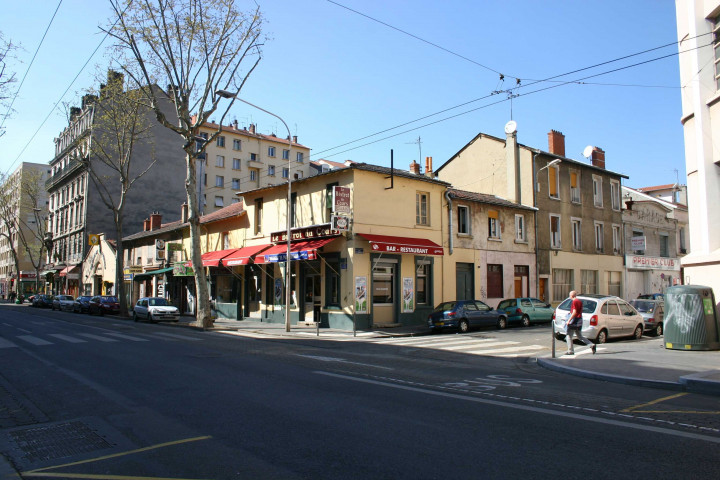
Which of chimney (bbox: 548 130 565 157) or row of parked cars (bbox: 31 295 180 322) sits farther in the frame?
chimney (bbox: 548 130 565 157)

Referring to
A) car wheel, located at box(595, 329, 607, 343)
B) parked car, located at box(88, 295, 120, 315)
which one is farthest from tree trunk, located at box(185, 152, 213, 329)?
car wheel, located at box(595, 329, 607, 343)

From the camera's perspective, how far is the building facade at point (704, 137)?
47.8 feet

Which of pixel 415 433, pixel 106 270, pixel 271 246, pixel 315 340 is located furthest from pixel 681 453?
pixel 106 270

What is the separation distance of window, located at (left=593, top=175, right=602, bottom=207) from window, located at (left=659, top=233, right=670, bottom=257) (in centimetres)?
831

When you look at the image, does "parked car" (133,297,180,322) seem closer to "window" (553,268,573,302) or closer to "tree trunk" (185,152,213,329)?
"tree trunk" (185,152,213,329)

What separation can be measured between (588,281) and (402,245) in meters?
17.5

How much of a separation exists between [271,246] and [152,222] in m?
21.9

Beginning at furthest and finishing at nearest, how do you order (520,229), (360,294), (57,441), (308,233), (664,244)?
(664,244) < (520,229) < (308,233) < (360,294) < (57,441)

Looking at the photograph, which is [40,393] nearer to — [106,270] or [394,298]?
[394,298]

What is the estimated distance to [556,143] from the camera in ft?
112

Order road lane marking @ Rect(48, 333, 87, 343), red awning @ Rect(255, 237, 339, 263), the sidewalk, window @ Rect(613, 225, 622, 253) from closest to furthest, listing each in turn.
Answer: the sidewalk < road lane marking @ Rect(48, 333, 87, 343) < red awning @ Rect(255, 237, 339, 263) < window @ Rect(613, 225, 622, 253)

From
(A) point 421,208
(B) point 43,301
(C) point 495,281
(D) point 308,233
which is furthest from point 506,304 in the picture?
(B) point 43,301

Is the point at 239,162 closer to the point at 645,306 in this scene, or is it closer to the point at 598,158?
the point at 598,158

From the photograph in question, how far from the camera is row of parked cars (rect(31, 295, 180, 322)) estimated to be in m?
27.5
